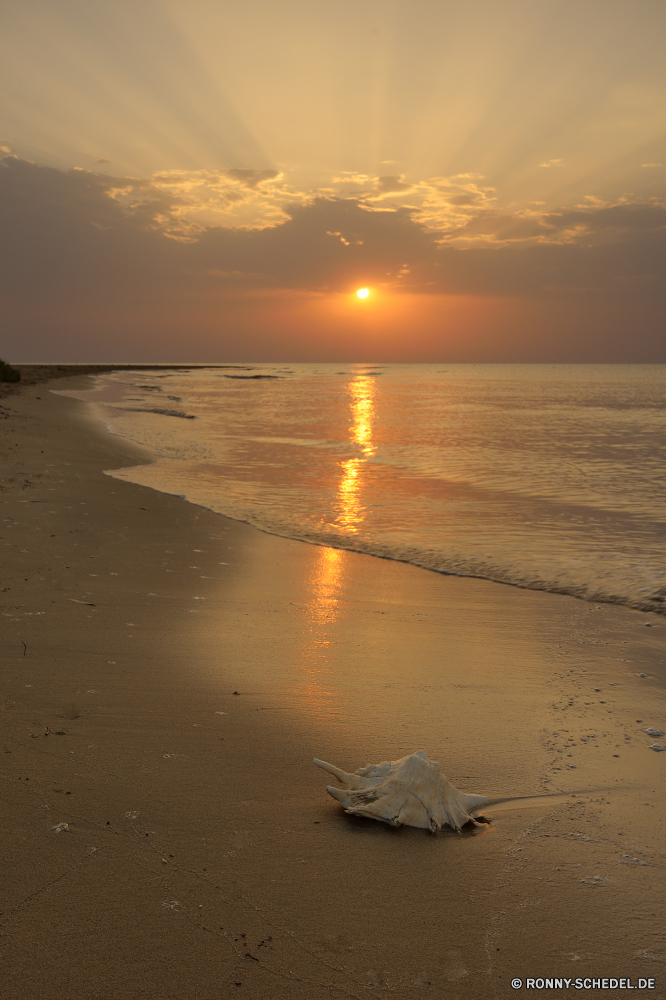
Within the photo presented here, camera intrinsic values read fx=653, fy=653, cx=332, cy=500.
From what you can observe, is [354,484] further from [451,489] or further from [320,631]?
[320,631]

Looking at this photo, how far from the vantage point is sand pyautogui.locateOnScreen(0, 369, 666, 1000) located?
2424 mm

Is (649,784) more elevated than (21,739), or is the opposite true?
(21,739)

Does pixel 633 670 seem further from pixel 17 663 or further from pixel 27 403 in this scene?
pixel 27 403

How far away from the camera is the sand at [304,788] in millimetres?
2424

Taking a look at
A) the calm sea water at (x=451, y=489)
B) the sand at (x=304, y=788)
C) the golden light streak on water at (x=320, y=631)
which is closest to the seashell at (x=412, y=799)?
the sand at (x=304, y=788)

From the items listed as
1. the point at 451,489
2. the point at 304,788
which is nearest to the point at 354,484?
the point at 451,489

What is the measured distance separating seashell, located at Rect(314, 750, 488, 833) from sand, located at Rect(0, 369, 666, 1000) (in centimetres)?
8

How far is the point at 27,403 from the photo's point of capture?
28547 millimetres

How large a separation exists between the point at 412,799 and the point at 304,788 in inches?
25.1

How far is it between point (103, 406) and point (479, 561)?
99.1 feet

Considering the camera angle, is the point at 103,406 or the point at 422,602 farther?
the point at 103,406

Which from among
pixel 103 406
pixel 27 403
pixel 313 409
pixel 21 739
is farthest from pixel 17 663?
pixel 313 409

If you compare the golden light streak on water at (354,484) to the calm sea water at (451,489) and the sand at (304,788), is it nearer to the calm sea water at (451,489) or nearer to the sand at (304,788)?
the calm sea water at (451,489)

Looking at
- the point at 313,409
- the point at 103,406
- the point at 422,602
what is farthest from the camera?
the point at 313,409
